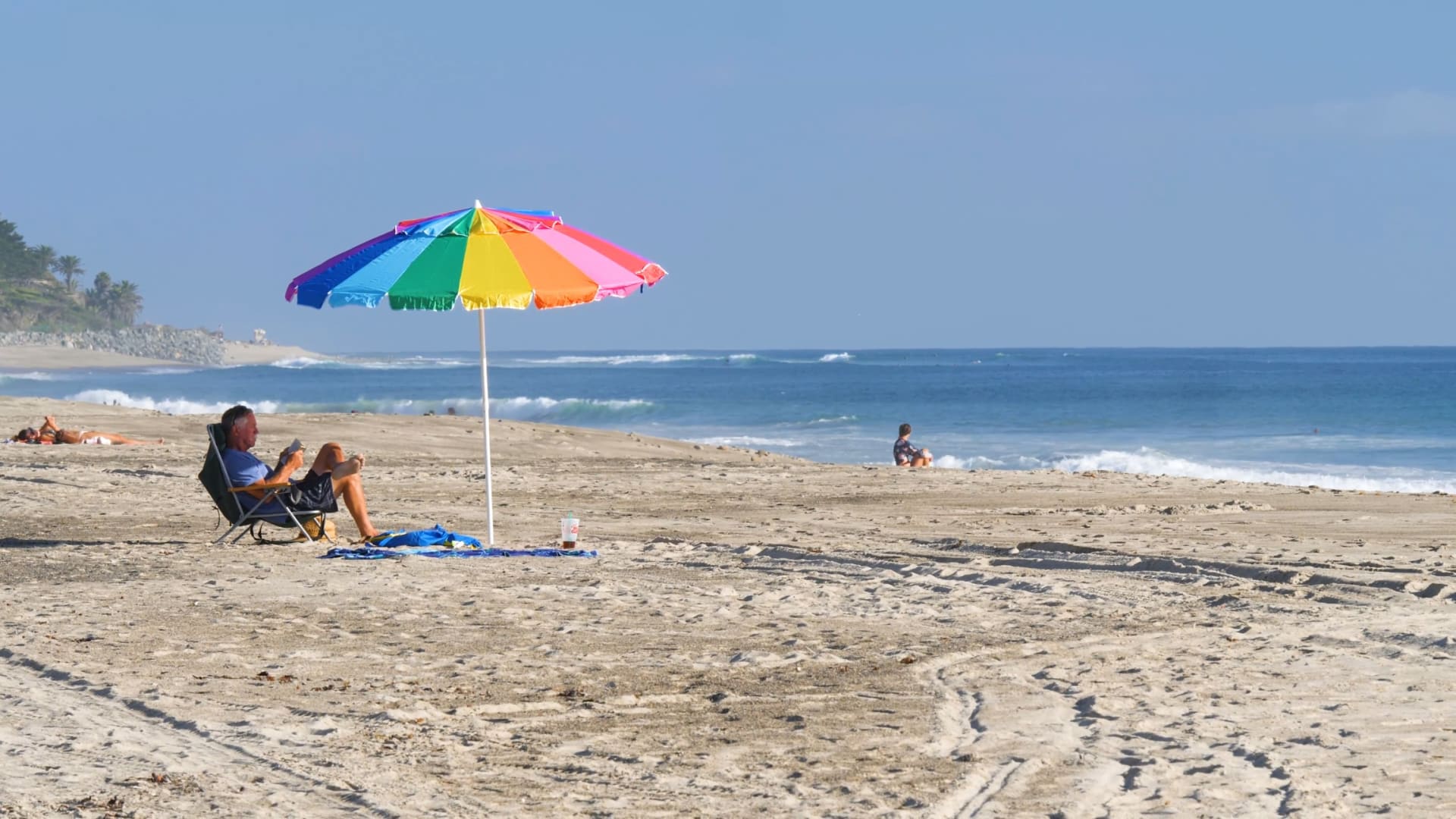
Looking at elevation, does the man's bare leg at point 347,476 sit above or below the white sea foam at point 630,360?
below

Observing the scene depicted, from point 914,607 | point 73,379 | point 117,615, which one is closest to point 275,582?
point 117,615

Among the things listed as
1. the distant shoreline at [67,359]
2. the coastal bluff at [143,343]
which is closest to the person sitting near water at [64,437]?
the distant shoreline at [67,359]

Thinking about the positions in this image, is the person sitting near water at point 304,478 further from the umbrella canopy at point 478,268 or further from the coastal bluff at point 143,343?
the coastal bluff at point 143,343

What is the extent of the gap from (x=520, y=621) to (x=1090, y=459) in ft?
61.3

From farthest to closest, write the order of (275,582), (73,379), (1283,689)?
(73,379)
(275,582)
(1283,689)

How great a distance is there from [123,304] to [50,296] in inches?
281

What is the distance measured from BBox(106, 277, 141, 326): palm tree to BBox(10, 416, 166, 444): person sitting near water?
112 meters

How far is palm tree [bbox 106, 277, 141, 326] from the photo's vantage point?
400 ft

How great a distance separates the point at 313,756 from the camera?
4.36 meters

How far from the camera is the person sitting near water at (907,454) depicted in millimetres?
17047

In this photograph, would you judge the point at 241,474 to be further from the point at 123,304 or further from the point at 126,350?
the point at 123,304

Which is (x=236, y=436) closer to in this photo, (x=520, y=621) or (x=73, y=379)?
(x=520, y=621)

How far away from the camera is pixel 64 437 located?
17.9 meters

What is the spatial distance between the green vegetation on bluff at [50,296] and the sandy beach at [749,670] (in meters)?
108
